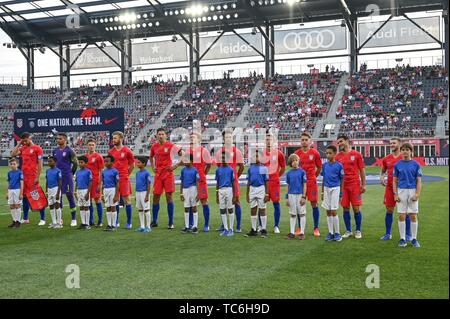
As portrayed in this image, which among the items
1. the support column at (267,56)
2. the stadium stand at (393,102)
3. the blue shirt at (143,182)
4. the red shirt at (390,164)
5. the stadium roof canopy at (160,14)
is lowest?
the blue shirt at (143,182)

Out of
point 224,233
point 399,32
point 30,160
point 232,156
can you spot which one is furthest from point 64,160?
point 399,32

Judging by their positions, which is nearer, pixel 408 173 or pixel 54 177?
pixel 408 173

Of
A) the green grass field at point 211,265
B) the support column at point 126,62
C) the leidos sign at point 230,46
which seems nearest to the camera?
the green grass field at point 211,265

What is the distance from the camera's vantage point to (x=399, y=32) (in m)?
41.7

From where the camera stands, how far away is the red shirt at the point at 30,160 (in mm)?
11992

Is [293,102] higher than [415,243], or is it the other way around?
[293,102]

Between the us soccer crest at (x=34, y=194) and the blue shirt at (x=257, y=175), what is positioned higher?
the blue shirt at (x=257, y=175)

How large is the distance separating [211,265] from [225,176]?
10.2 feet

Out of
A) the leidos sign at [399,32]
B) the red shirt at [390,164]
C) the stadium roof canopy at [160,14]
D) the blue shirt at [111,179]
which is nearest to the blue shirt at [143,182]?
the blue shirt at [111,179]

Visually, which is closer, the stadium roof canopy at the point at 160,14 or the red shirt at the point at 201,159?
the red shirt at the point at 201,159

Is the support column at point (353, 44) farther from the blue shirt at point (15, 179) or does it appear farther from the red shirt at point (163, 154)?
the blue shirt at point (15, 179)

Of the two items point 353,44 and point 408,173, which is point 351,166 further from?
point 353,44

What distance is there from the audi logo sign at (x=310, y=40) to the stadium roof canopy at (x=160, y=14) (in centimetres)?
98
